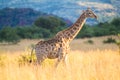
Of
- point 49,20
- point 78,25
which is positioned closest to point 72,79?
point 78,25

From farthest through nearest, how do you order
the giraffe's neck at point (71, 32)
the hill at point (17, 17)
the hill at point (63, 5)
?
1. the hill at point (63, 5)
2. the hill at point (17, 17)
3. the giraffe's neck at point (71, 32)

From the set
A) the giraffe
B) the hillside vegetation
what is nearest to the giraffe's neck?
the giraffe

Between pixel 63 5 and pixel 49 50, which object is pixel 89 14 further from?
pixel 63 5

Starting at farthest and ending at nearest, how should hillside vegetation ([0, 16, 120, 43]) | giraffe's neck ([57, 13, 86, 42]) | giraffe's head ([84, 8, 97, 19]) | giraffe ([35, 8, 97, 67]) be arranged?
hillside vegetation ([0, 16, 120, 43]) → giraffe's head ([84, 8, 97, 19]) → giraffe's neck ([57, 13, 86, 42]) → giraffe ([35, 8, 97, 67])

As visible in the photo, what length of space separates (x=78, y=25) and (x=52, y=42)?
101cm

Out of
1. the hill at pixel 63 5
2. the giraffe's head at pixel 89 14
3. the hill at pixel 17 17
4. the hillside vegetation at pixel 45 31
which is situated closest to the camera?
the giraffe's head at pixel 89 14

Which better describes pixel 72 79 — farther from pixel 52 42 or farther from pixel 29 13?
pixel 29 13

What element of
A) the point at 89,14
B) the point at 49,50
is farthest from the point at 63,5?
the point at 49,50

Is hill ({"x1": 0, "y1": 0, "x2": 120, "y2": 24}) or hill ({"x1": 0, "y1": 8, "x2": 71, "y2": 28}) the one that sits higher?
hill ({"x1": 0, "y1": 8, "x2": 71, "y2": 28})

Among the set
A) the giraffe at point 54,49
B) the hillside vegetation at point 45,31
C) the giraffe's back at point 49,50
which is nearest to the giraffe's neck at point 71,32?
the giraffe at point 54,49

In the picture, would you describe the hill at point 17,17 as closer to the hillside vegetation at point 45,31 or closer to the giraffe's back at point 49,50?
the hillside vegetation at point 45,31

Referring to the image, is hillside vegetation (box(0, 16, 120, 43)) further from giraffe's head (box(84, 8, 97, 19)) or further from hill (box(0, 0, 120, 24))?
hill (box(0, 0, 120, 24))

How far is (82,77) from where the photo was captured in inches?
281

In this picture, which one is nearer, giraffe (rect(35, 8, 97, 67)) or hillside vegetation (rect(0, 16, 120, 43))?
giraffe (rect(35, 8, 97, 67))
